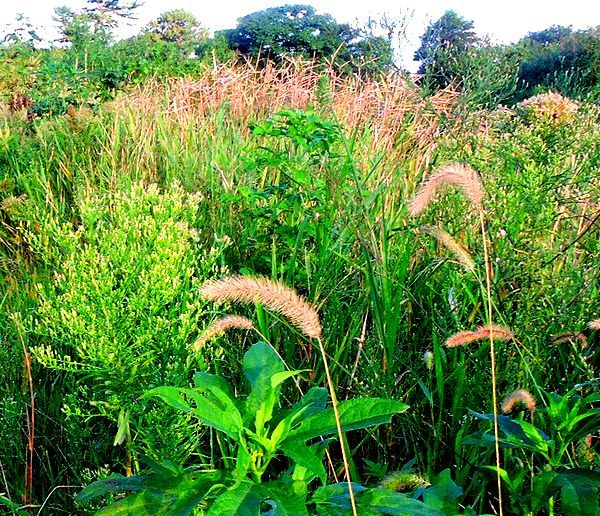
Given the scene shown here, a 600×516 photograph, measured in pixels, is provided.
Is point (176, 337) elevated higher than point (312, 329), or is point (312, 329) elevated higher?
point (312, 329)

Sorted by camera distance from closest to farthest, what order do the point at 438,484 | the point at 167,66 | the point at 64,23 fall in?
the point at 438,484 → the point at 167,66 → the point at 64,23

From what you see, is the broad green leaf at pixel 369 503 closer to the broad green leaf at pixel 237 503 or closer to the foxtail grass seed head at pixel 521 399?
the broad green leaf at pixel 237 503

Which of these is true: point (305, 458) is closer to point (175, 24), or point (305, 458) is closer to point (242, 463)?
point (242, 463)

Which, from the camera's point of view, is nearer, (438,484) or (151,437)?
(438,484)

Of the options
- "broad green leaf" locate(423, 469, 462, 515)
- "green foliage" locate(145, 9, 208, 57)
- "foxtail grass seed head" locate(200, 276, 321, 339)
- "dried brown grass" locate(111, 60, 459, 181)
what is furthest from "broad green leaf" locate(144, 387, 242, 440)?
"green foliage" locate(145, 9, 208, 57)

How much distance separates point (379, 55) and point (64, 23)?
33136mm

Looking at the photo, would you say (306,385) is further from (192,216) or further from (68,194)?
(68,194)

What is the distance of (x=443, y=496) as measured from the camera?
58.7 inches

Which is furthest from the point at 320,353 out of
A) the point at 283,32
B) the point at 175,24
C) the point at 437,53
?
the point at 175,24

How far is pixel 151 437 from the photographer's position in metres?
1.96

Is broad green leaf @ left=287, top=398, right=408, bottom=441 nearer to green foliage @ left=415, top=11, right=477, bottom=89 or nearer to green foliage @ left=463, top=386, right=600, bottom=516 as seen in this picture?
green foliage @ left=463, top=386, right=600, bottom=516

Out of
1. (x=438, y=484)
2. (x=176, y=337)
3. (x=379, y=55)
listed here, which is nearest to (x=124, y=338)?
(x=176, y=337)

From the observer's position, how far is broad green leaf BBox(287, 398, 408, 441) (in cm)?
137

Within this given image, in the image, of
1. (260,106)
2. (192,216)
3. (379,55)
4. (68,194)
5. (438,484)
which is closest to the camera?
(438,484)
